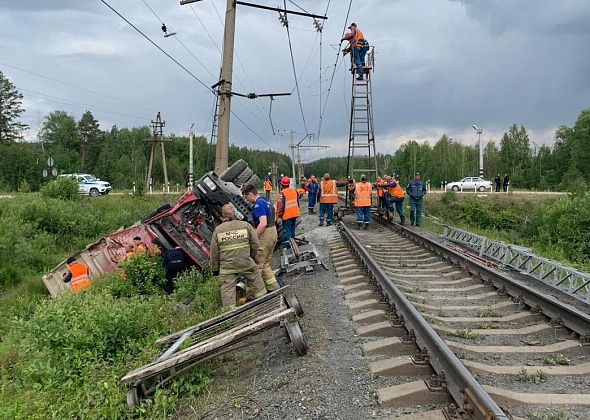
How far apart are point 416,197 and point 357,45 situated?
6.18 meters

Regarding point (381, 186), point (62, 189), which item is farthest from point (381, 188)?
point (62, 189)

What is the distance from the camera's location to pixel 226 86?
15273 millimetres

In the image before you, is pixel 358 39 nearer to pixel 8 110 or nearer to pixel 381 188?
pixel 381 188

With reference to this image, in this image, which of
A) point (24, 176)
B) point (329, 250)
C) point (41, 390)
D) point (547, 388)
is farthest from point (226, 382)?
point (24, 176)

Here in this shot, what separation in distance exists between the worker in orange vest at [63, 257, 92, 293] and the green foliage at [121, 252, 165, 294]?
1.55 meters

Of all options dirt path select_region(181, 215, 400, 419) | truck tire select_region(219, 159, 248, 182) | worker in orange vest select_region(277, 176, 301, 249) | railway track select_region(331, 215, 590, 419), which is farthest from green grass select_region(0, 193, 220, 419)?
truck tire select_region(219, 159, 248, 182)

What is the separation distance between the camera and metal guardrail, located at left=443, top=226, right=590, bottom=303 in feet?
24.1

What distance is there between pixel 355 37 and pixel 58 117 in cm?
9086

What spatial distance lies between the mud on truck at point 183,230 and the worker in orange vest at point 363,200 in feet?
18.1

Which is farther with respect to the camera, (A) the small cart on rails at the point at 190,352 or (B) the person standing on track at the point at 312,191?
(B) the person standing on track at the point at 312,191

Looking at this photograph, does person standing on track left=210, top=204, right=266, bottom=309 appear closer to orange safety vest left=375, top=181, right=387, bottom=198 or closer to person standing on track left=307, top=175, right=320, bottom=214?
orange safety vest left=375, top=181, right=387, bottom=198

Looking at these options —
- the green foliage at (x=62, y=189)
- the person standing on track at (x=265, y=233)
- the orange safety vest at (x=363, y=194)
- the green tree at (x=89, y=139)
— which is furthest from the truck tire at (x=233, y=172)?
the green tree at (x=89, y=139)

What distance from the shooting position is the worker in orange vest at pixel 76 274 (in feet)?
34.2

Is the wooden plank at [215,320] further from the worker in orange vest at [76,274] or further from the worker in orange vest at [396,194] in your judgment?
the worker in orange vest at [396,194]
